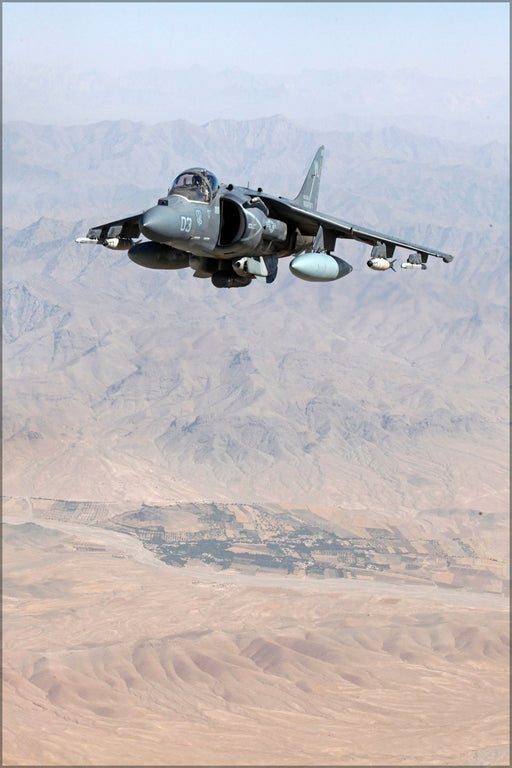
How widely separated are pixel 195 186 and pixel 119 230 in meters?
3.74

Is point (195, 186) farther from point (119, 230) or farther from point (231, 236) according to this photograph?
point (119, 230)

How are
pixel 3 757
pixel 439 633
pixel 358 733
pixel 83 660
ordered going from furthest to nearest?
pixel 439 633 < pixel 83 660 < pixel 358 733 < pixel 3 757

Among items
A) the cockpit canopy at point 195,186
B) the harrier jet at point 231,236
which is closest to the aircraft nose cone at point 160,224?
the harrier jet at point 231,236

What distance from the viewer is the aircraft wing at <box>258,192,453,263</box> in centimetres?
3362

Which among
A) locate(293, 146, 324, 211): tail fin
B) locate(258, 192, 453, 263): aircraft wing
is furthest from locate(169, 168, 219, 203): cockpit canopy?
locate(293, 146, 324, 211): tail fin

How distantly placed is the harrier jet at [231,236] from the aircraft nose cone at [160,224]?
0.10ft

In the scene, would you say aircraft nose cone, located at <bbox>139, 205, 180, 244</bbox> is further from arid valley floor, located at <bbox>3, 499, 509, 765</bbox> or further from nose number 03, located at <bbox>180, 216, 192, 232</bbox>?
arid valley floor, located at <bbox>3, 499, 509, 765</bbox>

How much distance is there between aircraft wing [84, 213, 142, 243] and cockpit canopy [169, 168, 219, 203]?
2252mm

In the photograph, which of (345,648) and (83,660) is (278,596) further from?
(83,660)

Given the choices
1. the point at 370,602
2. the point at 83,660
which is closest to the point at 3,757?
the point at 83,660

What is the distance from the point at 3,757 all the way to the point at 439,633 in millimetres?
79837

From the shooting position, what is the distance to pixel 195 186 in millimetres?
31703

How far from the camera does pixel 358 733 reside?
12962 cm

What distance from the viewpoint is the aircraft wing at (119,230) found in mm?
33781
